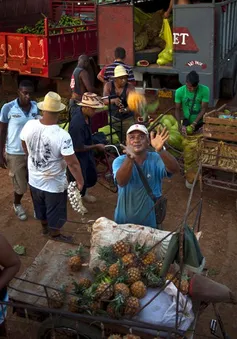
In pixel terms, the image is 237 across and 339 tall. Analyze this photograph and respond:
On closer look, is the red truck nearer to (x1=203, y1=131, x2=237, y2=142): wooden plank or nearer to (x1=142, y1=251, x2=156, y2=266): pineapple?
(x1=203, y1=131, x2=237, y2=142): wooden plank

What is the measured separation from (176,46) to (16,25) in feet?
22.7

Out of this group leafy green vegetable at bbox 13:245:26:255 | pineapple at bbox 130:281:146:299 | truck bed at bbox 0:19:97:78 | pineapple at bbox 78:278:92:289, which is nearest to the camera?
pineapple at bbox 130:281:146:299

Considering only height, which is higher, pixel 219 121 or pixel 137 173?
pixel 219 121

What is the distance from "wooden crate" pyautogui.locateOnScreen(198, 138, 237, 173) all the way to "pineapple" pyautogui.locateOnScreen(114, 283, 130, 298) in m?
3.21

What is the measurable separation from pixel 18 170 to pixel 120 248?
275cm

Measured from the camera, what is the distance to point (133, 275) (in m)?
3.43

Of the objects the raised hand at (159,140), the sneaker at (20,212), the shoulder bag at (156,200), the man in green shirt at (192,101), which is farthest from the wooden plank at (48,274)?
the man in green shirt at (192,101)

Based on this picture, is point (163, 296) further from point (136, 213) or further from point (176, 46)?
point (176, 46)

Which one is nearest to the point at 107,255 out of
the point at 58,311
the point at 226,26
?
the point at 58,311

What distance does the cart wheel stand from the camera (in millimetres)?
3375

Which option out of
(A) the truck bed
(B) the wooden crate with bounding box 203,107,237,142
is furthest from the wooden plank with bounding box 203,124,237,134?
(A) the truck bed

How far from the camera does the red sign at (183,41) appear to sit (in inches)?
321

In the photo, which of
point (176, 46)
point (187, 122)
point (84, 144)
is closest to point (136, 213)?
point (84, 144)

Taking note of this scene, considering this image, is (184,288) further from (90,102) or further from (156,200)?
(90,102)
